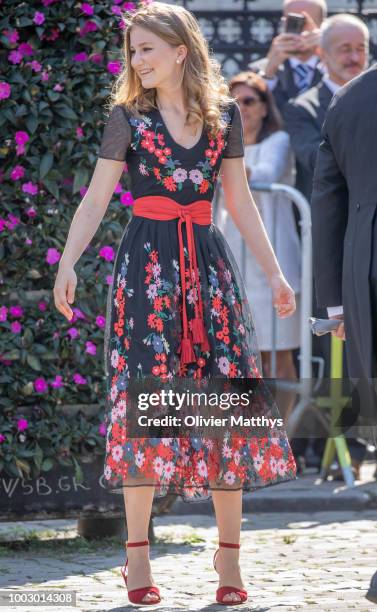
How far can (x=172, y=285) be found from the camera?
489 cm

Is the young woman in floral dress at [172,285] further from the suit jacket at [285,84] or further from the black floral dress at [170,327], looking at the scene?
the suit jacket at [285,84]

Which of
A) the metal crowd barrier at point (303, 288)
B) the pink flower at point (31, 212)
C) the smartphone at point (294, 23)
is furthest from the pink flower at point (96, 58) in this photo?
the smartphone at point (294, 23)

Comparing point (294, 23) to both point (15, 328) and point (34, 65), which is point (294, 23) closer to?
point (34, 65)

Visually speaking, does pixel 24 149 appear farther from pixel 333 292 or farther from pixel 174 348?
pixel 333 292

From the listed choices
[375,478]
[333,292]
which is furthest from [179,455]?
[375,478]

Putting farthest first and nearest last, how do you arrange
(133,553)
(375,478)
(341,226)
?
(375,478) → (133,553) → (341,226)

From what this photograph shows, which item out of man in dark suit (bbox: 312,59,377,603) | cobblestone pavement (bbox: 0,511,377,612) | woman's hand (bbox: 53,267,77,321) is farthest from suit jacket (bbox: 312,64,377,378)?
cobblestone pavement (bbox: 0,511,377,612)

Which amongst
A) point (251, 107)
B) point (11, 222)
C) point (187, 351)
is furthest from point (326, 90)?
point (187, 351)

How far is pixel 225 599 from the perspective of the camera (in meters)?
4.75

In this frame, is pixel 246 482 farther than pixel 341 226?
Yes

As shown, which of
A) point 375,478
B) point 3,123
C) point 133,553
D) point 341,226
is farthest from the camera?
point 375,478

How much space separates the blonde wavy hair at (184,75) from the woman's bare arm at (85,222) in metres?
0.23

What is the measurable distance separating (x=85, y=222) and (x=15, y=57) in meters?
1.26

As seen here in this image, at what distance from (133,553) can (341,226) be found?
126 cm
